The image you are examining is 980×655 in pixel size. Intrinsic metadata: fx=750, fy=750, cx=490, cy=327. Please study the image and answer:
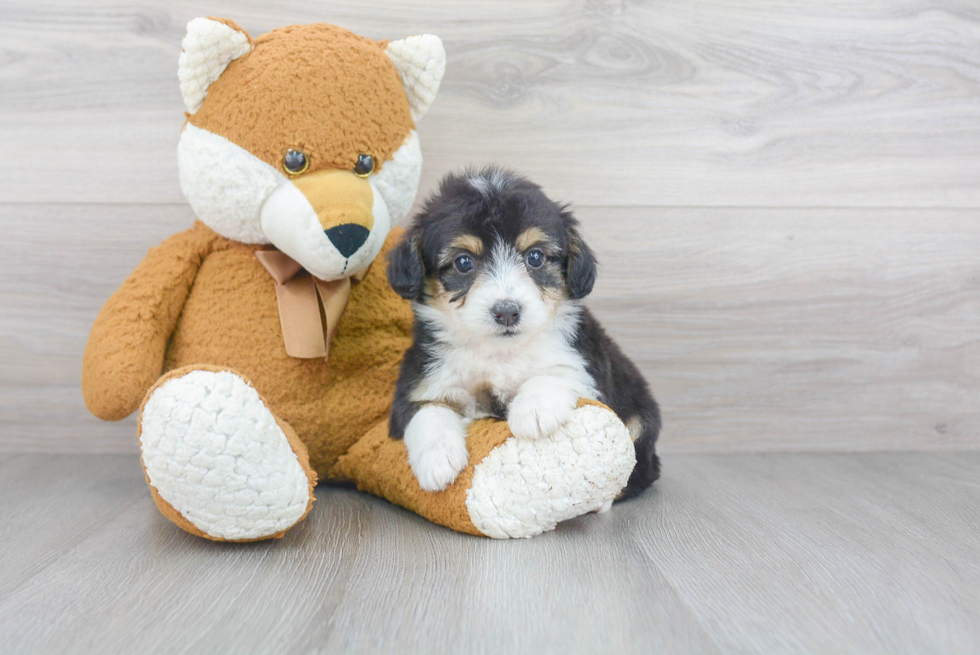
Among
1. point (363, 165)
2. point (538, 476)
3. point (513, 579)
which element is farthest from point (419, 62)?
point (513, 579)

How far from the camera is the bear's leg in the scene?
157 centimetres

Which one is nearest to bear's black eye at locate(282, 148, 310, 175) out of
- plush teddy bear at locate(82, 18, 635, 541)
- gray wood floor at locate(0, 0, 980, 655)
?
plush teddy bear at locate(82, 18, 635, 541)

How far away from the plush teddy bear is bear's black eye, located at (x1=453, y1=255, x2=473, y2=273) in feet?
0.83

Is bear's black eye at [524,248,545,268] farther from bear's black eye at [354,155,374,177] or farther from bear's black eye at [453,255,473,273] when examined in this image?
bear's black eye at [354,155,374,177]

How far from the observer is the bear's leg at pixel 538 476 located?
1.57 m

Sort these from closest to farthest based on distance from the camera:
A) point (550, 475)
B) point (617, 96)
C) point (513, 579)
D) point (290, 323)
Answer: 1. point (513, 579)
2. point (550, 475)
3. point (290, 323)
4. point (617, 96)

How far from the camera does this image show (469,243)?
1661mm

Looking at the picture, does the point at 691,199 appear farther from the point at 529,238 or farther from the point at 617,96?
the point at 529,238

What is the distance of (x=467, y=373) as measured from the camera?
1789 mm

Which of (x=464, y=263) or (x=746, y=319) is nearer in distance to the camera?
(x=464, y=263)

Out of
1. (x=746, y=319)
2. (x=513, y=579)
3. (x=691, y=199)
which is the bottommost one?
(x=746, y=319)

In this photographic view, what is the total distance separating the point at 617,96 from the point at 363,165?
1.03 metres

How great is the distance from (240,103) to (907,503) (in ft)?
6.51

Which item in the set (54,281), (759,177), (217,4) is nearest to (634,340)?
(759,177)
